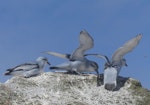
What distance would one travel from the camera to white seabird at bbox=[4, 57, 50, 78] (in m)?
28.1

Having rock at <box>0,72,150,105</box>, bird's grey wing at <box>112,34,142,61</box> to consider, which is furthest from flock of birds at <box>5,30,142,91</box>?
rock at <box>0,72,150,105</box>

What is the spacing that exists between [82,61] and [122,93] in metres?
3.41

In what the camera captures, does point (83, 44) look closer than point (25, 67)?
No

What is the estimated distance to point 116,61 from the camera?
29.5 metres

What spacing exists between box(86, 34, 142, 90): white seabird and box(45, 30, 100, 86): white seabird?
617 mm

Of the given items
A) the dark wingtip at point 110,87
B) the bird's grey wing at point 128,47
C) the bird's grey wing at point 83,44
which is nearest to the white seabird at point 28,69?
the bird's grey wing at point 83,44

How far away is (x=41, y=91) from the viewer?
26250mm

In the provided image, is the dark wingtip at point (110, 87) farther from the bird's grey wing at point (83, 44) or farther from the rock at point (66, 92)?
the bird's grey wing at point (83, 44)

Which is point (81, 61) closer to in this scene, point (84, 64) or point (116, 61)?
point (84, 64)

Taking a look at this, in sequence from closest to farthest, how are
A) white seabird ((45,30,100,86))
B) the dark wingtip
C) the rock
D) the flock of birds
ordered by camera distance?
the rock, the dark wingtip, the flock of birds, white seabird ((45,30,100,86))

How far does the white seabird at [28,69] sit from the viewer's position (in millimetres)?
28109

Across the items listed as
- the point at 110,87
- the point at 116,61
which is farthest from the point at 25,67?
the point at 116,61

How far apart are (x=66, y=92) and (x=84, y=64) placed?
3.60 m

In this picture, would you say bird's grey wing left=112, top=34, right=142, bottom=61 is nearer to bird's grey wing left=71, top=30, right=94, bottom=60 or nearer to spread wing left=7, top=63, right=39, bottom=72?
bird's grey wing left=71, top=30, right=94, bottom=60
